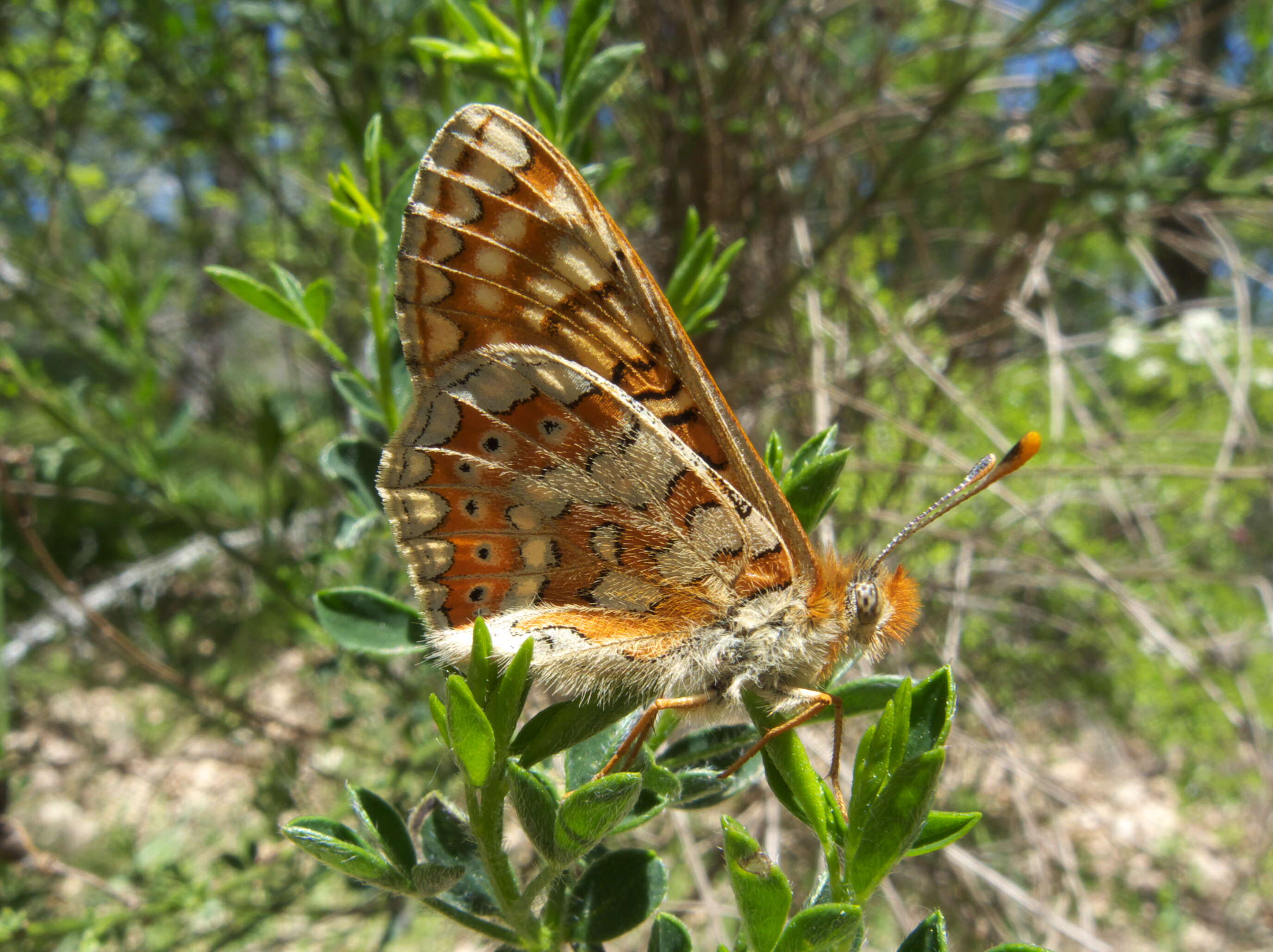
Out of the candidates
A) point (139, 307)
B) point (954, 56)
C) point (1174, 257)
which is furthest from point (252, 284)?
point (1174, 257)

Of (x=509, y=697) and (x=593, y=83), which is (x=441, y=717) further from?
(x=593, y=83)

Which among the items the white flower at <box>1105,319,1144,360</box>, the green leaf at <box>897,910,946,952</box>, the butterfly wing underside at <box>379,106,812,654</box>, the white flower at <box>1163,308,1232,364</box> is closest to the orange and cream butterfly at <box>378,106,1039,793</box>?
the butterfly wing underside at <box>379,106,812,654</box>

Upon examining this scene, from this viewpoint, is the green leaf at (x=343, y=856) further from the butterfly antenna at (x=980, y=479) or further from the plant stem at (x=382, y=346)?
the butterfly antenna at (x=980, y=479)

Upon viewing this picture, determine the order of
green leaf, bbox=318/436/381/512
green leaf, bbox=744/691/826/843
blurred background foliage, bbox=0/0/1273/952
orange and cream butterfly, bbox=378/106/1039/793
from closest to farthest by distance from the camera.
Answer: green leaf, bbox=744/691/826/843 < orange and cream butterfly, bbox=378/106/1039/793 < green leaf, bbox=318/436/381/512 < blurred background foliage, bbox=0/0/1273/952

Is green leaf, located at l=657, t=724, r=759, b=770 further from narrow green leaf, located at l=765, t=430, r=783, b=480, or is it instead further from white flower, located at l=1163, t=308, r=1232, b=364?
white flower, located at l=1163, t=308, r=1232, b=364

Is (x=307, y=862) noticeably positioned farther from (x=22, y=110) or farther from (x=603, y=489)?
(x=22, y=110)

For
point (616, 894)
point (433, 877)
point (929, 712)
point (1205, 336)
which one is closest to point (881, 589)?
point (929, 712)
